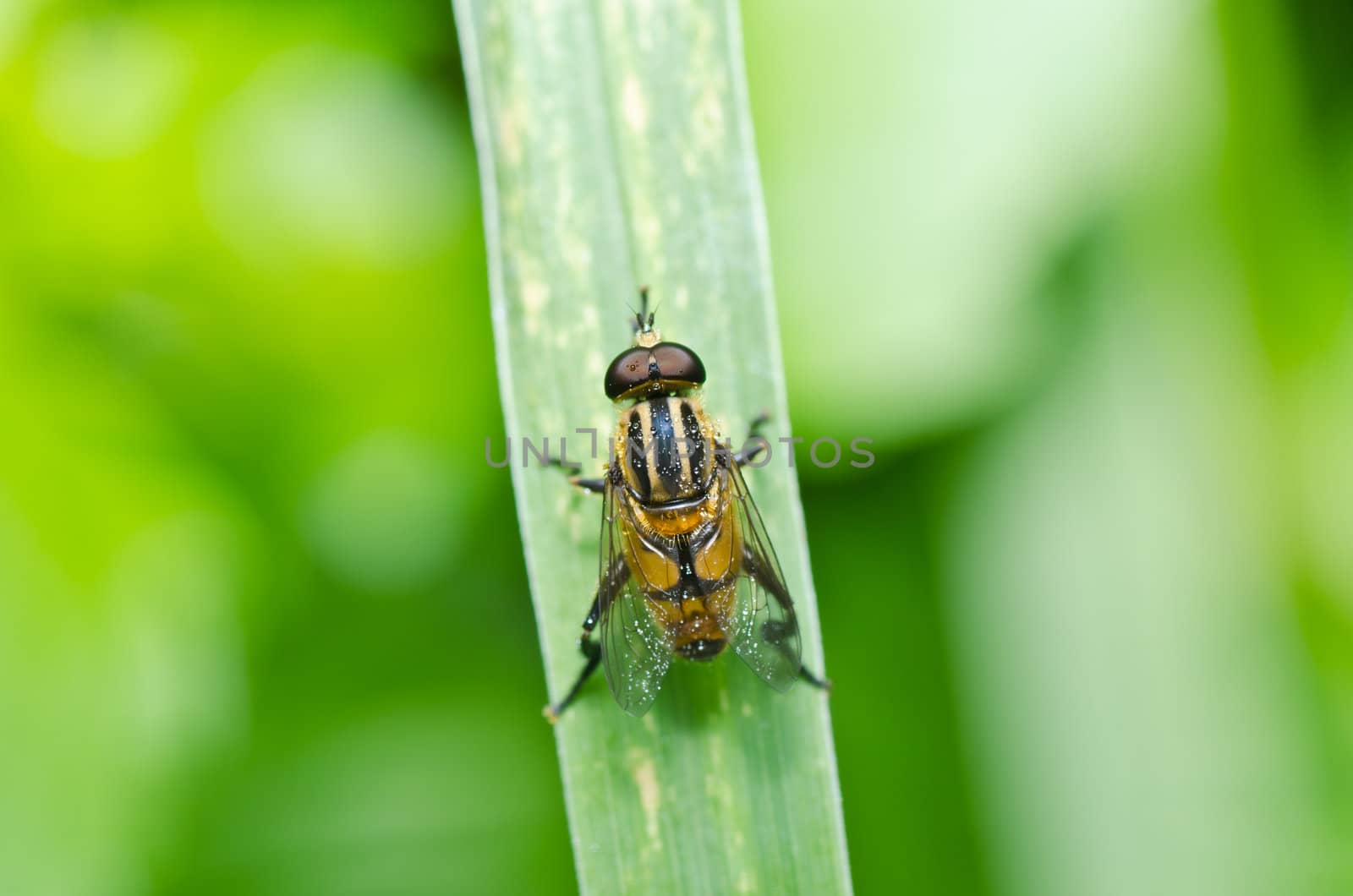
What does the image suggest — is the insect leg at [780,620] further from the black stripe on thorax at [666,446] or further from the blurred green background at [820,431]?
the blurred green background at [820,431]

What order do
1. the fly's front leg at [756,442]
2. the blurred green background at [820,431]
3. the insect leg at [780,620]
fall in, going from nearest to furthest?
the insect leg at [780,620], the fly's front leg at [756,442], the blurred green background at [820,431]

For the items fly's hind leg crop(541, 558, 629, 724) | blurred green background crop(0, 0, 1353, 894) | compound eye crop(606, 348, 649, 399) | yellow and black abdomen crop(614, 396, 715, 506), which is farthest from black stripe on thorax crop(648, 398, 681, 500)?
blurred green background crop(0, 0, 1353, 894)

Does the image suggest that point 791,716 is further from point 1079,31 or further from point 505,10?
point 1079,31

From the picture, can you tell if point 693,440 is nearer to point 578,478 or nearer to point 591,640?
point 578,478

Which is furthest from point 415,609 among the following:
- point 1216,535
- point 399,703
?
point 1216,535

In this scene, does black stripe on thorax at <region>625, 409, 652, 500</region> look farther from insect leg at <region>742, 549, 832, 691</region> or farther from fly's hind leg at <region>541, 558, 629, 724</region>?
insect leg at <region>742, 549, 832, 691</region>

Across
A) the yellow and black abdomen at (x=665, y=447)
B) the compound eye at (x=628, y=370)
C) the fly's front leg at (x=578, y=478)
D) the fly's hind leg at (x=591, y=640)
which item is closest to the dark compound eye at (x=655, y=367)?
the compound eye at (x=628, y=370)
